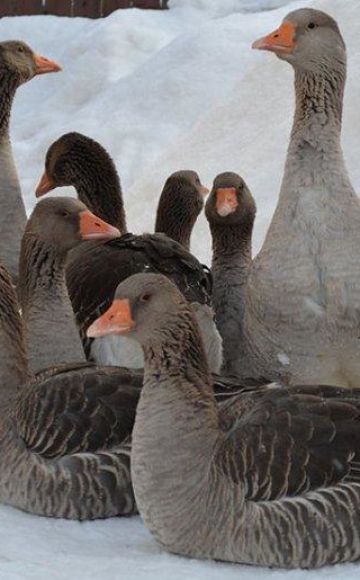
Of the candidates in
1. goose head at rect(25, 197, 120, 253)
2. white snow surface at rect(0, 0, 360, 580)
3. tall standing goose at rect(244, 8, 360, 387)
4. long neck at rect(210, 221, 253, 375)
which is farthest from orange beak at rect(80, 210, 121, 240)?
white snow surface at rect(0, 0, 360, 580)

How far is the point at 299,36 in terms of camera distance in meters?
6.27

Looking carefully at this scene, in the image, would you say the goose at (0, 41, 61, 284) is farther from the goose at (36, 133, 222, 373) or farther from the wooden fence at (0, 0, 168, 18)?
the wooden fence at (0, 0, 168, 18)

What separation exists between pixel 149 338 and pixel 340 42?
2132 millimetres

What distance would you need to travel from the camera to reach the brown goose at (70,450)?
5375mm

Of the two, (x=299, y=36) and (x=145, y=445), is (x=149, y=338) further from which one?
(x=299, y=36)

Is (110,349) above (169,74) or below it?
below

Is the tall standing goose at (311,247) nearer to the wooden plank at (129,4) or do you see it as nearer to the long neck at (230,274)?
the long neck at (230,274)

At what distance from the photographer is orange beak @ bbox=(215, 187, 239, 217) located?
23.3 feet

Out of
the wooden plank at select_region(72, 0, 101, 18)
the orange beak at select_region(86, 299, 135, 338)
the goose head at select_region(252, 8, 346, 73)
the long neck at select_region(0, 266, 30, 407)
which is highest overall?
the wooden plank at select_region(72, 0, 101, 18)

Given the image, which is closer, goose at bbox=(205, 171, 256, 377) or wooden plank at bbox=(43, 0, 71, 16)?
goose at bbox=(205, 171, 256, 377)

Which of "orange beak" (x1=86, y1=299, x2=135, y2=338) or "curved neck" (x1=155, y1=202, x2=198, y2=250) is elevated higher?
"orange beak" (x1=86, y1=299, x2=135, y2=338)

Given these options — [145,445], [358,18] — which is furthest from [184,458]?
[358,18]

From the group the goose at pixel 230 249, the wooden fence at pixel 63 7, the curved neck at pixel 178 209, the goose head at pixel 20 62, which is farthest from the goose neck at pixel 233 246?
the wooden fence at pixel 63 7

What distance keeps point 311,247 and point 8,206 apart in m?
2.82
